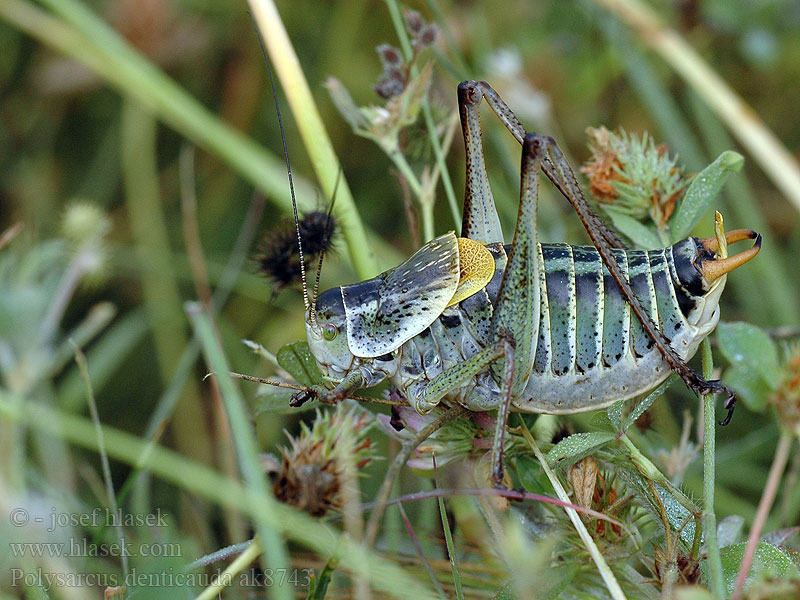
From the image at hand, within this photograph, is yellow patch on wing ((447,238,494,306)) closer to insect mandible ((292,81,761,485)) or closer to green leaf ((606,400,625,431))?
insect mandible ((292,81,761,485))

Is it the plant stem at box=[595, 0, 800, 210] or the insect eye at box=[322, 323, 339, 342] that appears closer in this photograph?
the insect eye at box=[322, 323, 339, 342]

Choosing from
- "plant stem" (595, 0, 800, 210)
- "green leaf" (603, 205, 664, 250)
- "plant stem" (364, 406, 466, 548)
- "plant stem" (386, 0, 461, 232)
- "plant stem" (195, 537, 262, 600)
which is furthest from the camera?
"plant stem" (595, 0, 800, 210)

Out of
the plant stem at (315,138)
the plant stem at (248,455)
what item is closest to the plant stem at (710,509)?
the plant stem at (248,455)

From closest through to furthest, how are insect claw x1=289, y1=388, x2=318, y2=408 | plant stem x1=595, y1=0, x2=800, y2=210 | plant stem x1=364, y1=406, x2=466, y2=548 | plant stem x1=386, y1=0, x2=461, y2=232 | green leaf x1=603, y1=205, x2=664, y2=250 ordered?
1. plant stem x1=364, y1=406, x2=466, y2=548
2. insect claw x1=289, y1=388, x2=318, y2=408
3. green leaf x1=603, y1=205, x2=664, y2=250
4. plant stem x1=386, y1=0, x2=461, y2=232
5. plant stem x1=595, y1=0, x2=800, y2=210

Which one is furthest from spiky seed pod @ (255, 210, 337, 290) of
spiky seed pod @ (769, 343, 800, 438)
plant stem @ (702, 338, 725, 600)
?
spiky seed pod @ (769, 343, 800, 438)

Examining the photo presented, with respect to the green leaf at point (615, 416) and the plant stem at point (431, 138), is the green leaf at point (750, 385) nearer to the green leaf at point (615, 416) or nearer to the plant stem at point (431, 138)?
the green leaf at point (615, 416)

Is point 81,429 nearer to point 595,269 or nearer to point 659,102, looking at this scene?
point 595,269

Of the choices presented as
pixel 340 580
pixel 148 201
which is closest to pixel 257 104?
pixel 148 201
